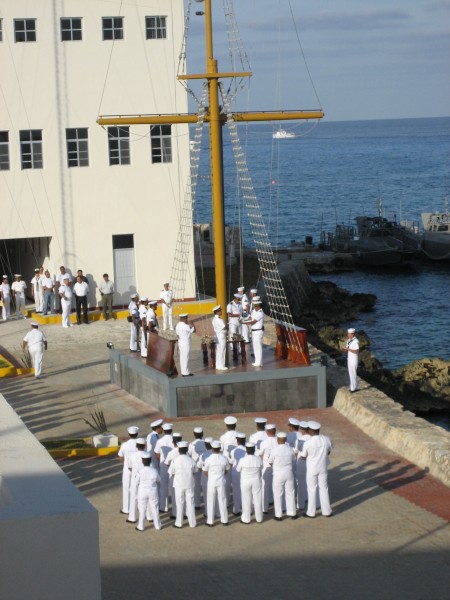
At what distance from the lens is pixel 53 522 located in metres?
11.3

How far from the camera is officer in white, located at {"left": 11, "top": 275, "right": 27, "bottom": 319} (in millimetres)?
34250

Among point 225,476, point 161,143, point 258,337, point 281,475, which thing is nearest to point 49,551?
point 225,476

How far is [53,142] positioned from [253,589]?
22.7 meters

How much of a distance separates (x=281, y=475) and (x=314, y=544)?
4.63ft

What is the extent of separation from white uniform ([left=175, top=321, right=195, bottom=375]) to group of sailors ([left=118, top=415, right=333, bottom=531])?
5607 mm

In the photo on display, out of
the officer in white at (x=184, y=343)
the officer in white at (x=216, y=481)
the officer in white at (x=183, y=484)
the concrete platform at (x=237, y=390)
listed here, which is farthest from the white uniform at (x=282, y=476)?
the officer in white at (x=184, y=343)

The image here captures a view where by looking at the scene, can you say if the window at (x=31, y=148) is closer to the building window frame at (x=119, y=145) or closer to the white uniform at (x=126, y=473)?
the building window frame at (x=119, y=145)

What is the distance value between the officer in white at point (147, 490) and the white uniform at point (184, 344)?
696 cm

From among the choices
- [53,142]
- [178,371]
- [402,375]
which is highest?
[53,142]

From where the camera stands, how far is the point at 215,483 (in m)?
17.0

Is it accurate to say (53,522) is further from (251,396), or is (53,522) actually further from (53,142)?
(53,142)

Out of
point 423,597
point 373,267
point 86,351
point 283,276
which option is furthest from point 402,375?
point 373,267

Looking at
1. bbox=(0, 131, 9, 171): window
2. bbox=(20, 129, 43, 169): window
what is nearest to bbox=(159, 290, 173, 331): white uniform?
bbox=(20, 129, 43, 169): window

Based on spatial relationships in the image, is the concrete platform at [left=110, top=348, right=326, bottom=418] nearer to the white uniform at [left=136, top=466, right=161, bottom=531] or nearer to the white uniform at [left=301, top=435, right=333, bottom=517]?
the white uniform at [left=301, top=435, right=333, bottom=517]
